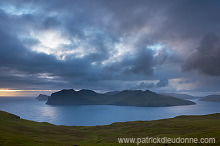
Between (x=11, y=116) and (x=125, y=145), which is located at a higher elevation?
(x=125, y=145)

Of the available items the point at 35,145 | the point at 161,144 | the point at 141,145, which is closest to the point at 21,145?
the point at 35,145

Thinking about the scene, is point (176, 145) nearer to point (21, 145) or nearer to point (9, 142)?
point (21, 145)

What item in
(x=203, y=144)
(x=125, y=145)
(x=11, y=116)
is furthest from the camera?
(x=11, y=116)

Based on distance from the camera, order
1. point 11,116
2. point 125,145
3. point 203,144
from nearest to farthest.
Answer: point 203,144 < point 125,145 < point 11,116

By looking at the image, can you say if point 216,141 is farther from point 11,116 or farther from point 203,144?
point 11,116

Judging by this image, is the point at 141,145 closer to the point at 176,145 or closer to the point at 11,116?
the point at 176,145

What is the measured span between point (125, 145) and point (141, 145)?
4.44m

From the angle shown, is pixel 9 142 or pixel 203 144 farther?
pixel 9 142

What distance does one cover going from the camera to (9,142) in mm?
39812

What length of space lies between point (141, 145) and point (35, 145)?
27915mm

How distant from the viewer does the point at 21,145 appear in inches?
1507

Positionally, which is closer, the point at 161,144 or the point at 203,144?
the point at 203,144

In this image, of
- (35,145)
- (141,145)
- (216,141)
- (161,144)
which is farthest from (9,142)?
(216,141)

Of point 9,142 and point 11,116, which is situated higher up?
point 9,142
